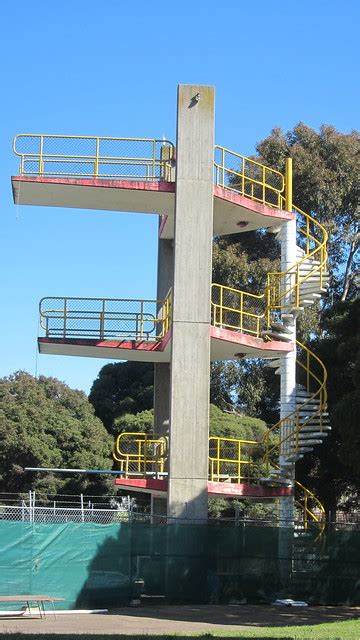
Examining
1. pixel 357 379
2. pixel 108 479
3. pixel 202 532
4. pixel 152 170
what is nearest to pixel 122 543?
pixel 202 532

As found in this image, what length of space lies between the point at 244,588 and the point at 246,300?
2143 centimetres

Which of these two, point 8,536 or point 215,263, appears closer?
point 8,536

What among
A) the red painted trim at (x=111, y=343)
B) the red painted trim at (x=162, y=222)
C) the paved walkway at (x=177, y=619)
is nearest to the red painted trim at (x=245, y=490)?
the paved walkway at (x=177, y=619)

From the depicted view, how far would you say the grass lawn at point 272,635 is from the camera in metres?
16.0

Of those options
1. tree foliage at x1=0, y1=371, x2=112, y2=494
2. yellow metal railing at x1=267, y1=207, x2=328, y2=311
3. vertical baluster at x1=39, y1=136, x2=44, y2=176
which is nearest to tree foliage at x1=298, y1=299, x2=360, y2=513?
yellow metal railing at x1=267, y1=207, x2=328, y2=311

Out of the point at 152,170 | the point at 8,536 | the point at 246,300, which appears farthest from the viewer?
the point at 246,300

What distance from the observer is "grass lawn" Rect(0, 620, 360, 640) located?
16.0m

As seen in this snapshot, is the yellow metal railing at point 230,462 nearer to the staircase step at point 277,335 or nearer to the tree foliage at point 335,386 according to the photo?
the tree foliage at point 335,386

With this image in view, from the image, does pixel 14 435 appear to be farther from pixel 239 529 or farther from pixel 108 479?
pixel 239 529

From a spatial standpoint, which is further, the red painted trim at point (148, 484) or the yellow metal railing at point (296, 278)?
the yellow metal railing at point (296, 278)

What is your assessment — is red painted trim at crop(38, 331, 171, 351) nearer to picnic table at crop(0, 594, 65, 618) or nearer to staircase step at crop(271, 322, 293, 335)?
staircase step at crop(271, 322, 293, 335)

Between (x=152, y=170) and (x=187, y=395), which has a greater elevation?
(x=152, y=170)

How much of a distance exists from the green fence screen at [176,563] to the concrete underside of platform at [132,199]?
28.7 ft

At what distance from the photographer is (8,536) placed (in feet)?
75.7
